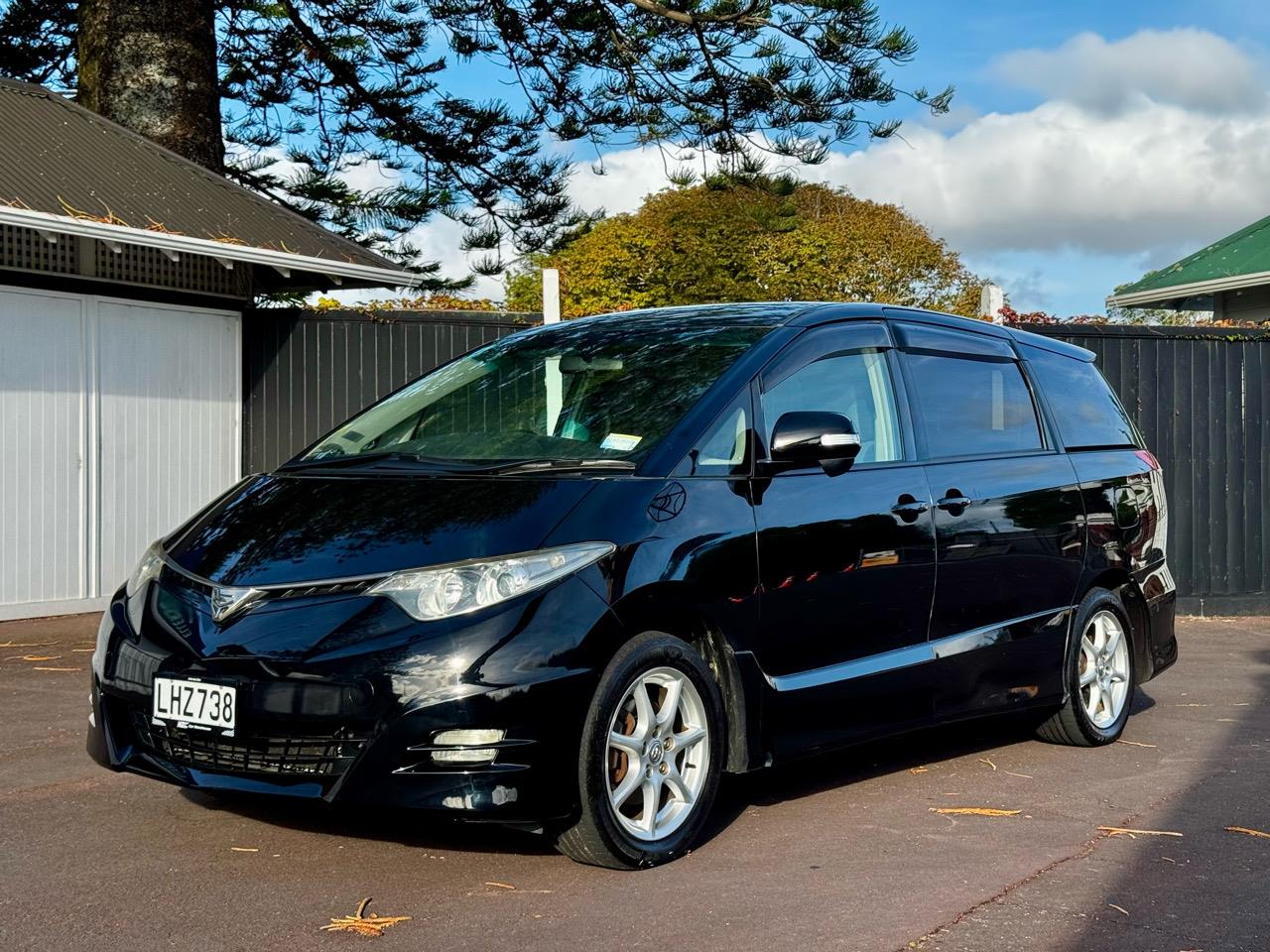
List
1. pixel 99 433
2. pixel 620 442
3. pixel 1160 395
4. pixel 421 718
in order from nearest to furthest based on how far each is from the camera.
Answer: pixel 421 718
pixel 620 442
pixel 99 433
pixel 1160 395

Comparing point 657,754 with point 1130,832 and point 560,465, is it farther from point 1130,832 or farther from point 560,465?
point 1130,832

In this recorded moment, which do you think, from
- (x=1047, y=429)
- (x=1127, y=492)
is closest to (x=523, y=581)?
(x=1047, y=429)

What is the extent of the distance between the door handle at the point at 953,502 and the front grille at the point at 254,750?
8.78 feet

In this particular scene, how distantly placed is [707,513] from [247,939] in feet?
6.39

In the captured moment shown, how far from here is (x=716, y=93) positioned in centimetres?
1825

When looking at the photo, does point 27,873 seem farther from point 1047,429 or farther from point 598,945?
point 1047,429

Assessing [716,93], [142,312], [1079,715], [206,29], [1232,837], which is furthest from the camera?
[716,93]

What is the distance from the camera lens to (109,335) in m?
11.8

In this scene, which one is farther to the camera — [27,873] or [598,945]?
[27,873]

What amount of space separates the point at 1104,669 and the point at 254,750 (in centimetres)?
422

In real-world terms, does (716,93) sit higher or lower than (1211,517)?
higher

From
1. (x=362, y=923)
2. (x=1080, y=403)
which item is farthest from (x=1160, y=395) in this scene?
(x=362, y=923)

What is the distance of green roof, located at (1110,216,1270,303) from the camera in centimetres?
1930

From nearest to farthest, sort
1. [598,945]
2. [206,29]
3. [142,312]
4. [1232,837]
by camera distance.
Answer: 1. [598,945]
2. [1232,837]
3. [142,312]
4. [206,29]
